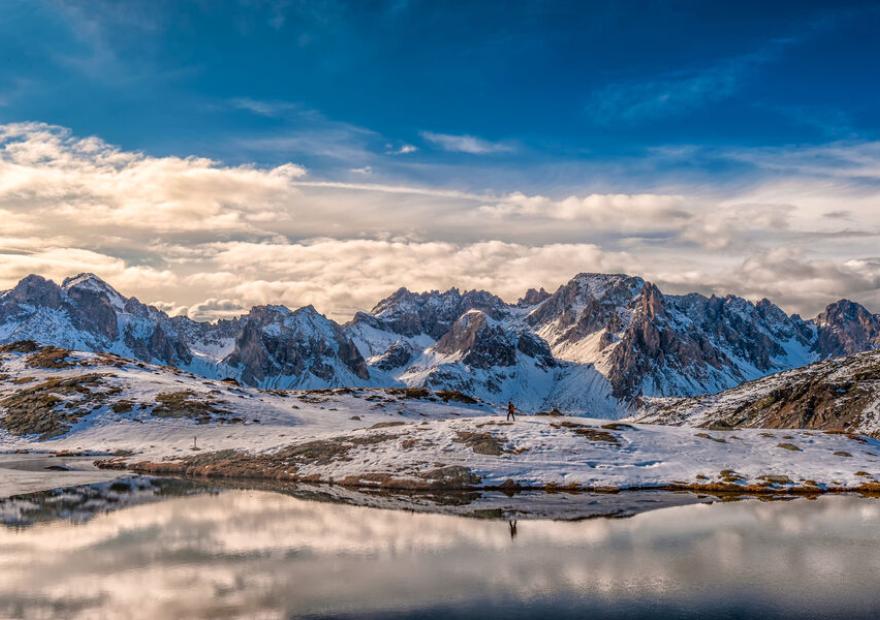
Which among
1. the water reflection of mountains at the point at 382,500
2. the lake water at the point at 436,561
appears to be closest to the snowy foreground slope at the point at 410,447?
A: the water reflection of mountains at the point at 382,500

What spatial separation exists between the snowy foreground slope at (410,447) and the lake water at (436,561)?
1260 centimetres

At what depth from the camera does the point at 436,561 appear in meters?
37.2

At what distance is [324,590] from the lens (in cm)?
3169

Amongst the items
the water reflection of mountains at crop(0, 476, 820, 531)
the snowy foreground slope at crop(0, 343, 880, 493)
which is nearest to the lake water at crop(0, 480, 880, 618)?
the water reflection of mountains at crop(0, 476, 820, 531)

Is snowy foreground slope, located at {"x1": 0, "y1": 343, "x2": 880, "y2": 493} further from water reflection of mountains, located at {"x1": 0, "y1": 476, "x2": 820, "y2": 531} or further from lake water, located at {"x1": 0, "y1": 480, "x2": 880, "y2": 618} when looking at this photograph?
lake water, located at {"x1": 0, "y1": 480, "x2": 880, "y2": 618}

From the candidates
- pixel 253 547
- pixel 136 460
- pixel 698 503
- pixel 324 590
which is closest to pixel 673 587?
pixel 324 590

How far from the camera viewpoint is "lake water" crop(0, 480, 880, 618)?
29391 mm

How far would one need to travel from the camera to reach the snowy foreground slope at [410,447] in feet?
230

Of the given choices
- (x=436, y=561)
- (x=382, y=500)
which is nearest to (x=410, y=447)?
(x=382, y=500)

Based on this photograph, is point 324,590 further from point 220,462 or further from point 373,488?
point 220,462

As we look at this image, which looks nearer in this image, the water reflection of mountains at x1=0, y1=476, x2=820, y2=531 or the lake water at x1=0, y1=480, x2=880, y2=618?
the lake water at x1=0, y1=480, x2=880, y2=618

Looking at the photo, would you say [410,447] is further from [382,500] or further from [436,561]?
[436,561]

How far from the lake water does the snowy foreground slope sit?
41.3ft

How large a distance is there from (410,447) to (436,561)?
44406 mm
